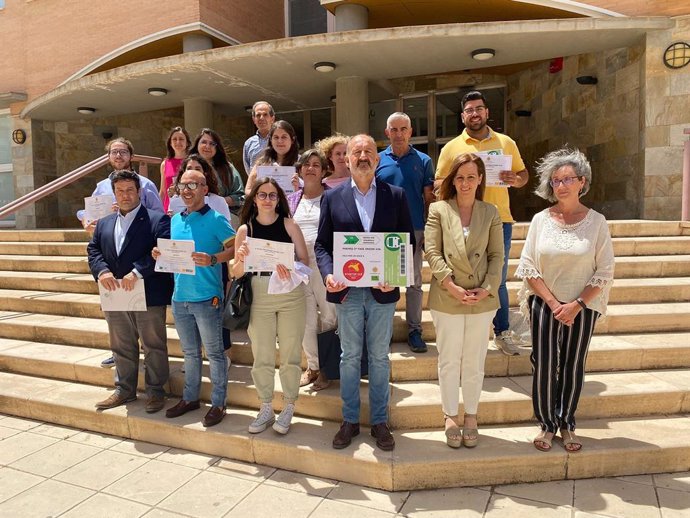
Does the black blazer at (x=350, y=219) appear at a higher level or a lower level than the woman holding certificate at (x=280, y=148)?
lower

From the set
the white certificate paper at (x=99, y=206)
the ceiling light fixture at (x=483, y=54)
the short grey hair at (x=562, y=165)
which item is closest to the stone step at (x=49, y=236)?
the white certificate paper at (x=99, y=206)

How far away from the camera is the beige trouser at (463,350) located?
3.19 metres

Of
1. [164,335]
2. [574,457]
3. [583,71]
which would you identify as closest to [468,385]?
[574,457]

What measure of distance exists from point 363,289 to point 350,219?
0.48 metres

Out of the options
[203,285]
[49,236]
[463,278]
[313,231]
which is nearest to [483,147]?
[463,278]

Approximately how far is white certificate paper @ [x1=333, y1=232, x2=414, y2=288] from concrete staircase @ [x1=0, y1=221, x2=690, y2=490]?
116 centimetres

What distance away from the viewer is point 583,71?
30.6 feet

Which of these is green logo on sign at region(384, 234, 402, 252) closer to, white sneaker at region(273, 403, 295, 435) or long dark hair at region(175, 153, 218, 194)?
white sneaker at region(273, 403, 295, 435)

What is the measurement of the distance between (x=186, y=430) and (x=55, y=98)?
11088 millimetres

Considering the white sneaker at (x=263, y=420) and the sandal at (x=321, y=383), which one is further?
the sandal at (x=321, y=383)

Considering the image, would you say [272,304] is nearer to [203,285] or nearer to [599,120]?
[203,285]

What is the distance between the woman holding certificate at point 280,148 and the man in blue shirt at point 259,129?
44 cm

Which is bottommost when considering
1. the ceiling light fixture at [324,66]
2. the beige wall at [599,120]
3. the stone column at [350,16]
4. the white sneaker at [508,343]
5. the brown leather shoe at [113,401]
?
the brown leather shoe at [113,401]

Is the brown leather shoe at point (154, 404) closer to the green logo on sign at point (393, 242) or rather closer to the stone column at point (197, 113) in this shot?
the green logo on sign at point (393, 242)
